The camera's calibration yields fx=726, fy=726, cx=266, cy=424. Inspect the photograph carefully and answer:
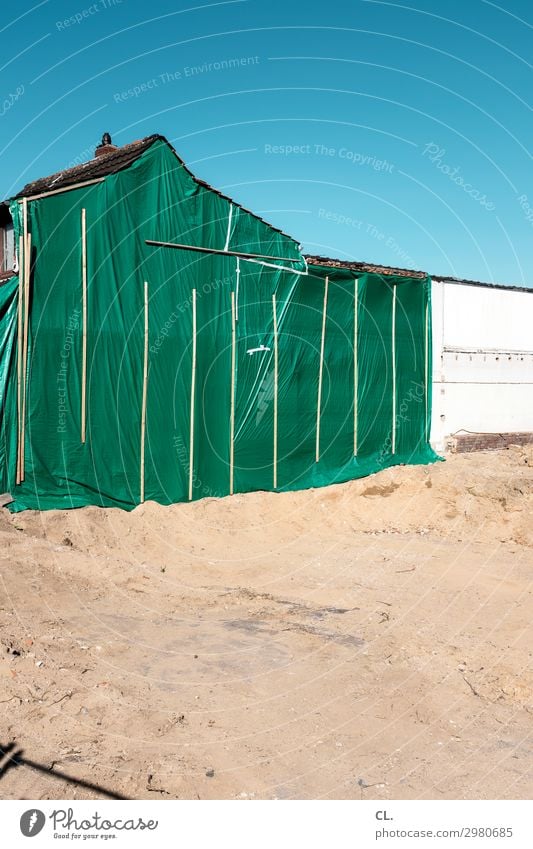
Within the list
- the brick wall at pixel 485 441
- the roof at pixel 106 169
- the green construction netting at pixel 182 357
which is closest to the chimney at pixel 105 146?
the roof at pixel 106 169

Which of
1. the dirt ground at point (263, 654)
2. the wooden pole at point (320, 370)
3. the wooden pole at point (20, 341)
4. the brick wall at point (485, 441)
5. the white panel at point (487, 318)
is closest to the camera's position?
the dirt ground at point (263, 654)

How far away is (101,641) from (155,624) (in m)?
1.00

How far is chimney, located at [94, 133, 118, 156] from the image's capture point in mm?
16359

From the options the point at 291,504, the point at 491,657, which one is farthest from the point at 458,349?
the point at 491,657

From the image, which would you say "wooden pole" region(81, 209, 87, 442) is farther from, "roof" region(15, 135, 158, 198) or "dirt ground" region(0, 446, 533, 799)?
"dirt ground" region(0, 446, 533, 799)

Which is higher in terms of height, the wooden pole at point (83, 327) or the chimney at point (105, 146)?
the chimney at point (105, 146)

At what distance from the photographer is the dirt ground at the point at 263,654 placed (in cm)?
538

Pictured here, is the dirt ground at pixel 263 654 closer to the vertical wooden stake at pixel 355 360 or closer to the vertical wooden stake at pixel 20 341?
the vertical wooden stake at pixel 20 341

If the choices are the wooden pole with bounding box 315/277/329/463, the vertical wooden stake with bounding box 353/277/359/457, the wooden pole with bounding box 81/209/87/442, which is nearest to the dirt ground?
the wooden pole with bounding box 81/209/87/442

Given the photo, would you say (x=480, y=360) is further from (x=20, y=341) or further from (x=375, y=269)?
(x=20, y=341)

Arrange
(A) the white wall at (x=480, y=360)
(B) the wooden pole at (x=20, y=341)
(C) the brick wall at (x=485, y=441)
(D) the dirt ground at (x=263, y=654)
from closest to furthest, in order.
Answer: (D) the dirt ground at (x=263, y=654) → (B) the wooden pole at (x=20, y=341) → (A) the white wall at (x=480, y=360) → (C) the brick wall at (x=485, y=441)
